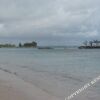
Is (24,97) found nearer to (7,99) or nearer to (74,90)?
(7,99)

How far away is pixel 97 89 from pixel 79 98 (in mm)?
3754

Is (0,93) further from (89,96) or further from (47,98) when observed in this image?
(89,96)

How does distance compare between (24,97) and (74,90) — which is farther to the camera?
(74,90)

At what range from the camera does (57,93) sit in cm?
1584

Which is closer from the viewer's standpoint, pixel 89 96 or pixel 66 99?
pixel 66 99

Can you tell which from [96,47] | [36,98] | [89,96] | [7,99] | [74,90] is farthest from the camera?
[96,47]

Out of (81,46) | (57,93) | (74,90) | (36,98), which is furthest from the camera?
(81,46)

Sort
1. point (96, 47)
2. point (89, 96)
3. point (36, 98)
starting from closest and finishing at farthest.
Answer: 1. point (36, 98)
2. point (89, 96)
3. point (96, 47)

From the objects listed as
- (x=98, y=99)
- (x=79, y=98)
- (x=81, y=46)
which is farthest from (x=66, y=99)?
(x=81, y=46)

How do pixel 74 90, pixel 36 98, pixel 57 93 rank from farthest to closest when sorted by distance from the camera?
pixel 74 90, pixel 57 93, pixel 36 98

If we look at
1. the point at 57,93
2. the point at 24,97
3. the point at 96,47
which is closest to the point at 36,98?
the point at 24,97

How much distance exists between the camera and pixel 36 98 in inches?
526

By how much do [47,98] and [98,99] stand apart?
94.3 inches

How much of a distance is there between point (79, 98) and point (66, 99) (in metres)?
0.85
